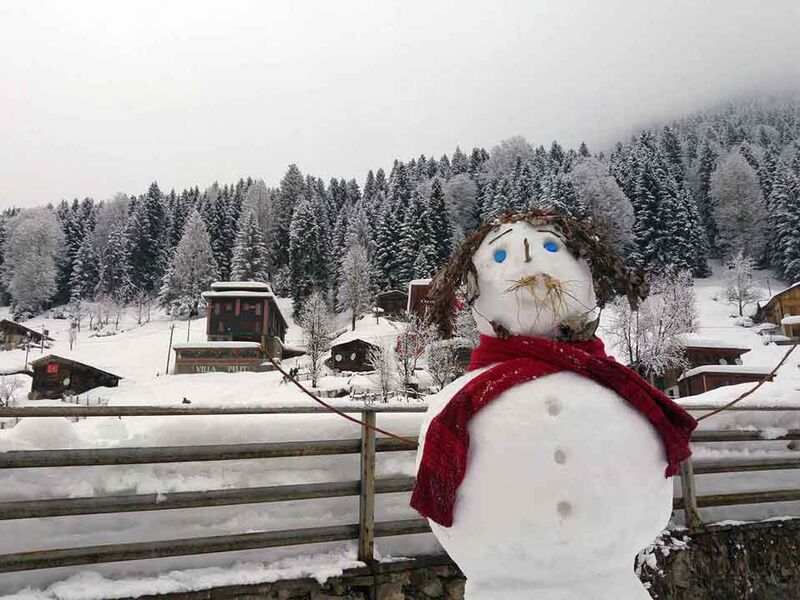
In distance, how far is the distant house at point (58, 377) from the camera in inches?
1154

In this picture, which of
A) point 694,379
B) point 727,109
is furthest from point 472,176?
point 727,109

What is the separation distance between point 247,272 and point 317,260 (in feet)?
24.6

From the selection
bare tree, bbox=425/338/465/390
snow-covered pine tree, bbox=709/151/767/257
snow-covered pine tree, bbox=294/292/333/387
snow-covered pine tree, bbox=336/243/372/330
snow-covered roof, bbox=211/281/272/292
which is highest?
snow-covered pine tree, bbox=709/151/767/257

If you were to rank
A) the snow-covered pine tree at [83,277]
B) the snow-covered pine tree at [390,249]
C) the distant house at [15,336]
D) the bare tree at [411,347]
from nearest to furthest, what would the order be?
the bare tree at [411,347]
the distant house at [15,336]
the snow-covered pine tree at [390,249]
the snow-covered pine tree at [83,277]

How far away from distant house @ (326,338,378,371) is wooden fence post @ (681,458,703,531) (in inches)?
1191

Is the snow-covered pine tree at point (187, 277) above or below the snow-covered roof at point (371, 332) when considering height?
above

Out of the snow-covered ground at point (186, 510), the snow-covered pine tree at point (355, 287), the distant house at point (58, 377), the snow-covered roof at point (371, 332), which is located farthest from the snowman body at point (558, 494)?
the snow-covered pine tree at point (355, 287)

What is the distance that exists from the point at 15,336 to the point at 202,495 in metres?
52.1

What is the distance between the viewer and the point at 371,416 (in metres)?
3.46

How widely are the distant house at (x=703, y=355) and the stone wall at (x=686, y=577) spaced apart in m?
27.2

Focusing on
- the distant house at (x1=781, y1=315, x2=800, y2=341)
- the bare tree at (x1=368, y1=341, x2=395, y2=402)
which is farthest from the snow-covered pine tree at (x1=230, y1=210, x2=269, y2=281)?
the distant house at (x1=781, y1=315, x2=800, y2=341)

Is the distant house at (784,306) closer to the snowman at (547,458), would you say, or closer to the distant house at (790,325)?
the distant house at (790,325)

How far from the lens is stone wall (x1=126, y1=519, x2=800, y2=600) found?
3.12 m

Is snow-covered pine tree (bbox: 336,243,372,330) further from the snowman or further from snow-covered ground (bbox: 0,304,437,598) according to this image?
the snowman
